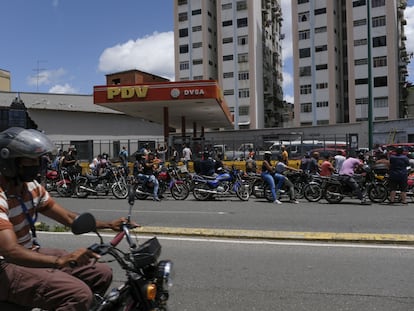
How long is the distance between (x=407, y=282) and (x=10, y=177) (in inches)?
176

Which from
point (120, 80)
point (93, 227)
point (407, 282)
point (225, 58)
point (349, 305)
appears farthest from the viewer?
point (120, 80)

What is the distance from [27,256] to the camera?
8.43 ft

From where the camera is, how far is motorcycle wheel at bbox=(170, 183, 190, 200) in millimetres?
15148

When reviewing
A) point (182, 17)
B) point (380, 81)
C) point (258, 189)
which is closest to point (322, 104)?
point (380, 81)

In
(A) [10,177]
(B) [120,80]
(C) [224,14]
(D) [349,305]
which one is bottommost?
(D) [349,305]

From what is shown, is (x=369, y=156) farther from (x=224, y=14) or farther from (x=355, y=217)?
(x=224, y=14)

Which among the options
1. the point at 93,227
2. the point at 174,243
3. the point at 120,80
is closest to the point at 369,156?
the point at 174,243

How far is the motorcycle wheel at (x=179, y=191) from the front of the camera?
49.7ft

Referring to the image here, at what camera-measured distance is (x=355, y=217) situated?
10.5m

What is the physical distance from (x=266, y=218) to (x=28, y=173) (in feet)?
26.3

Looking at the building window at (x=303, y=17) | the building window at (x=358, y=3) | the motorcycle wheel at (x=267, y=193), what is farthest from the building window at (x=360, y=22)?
the motorcycle wheel at (x=267, y=193)

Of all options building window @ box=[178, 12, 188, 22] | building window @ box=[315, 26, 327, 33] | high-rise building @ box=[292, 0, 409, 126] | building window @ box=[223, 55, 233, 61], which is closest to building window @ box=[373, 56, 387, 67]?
high-rise building @ box=[292, 0, 409, 126]

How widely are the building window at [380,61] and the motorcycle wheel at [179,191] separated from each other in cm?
5519

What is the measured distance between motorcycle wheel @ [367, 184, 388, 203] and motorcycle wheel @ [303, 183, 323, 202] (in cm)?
145
